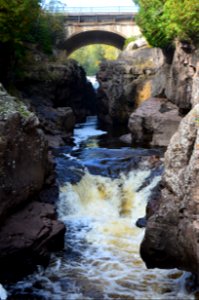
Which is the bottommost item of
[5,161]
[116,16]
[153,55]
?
[5,161]

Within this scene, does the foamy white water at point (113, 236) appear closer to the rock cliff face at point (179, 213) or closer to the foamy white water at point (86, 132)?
the rock cliff face at point (179, 213)

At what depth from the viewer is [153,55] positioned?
29.3 meters

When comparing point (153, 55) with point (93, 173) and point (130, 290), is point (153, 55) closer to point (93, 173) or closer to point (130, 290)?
point (93, 173)

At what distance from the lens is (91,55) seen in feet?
310

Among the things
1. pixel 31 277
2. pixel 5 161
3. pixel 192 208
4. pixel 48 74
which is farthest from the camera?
pixel 48 74

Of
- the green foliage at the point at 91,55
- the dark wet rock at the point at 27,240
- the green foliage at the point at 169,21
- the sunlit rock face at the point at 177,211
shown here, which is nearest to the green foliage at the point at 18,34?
the green foliage at the point at 169,21

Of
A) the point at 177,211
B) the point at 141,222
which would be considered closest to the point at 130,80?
the point at 141,222

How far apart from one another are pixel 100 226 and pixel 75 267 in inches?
107

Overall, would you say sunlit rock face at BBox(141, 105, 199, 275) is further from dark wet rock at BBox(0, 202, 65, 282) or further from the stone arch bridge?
the stone arch bridge

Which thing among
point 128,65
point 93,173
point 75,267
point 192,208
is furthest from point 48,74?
point 192,208

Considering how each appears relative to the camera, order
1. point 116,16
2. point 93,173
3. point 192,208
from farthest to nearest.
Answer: point 116,16 → point 93,173 → point 192,208

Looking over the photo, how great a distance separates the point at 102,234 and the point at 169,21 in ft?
37.4

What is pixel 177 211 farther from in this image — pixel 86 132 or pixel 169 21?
pixel 86 132

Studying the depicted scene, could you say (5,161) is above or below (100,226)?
above
